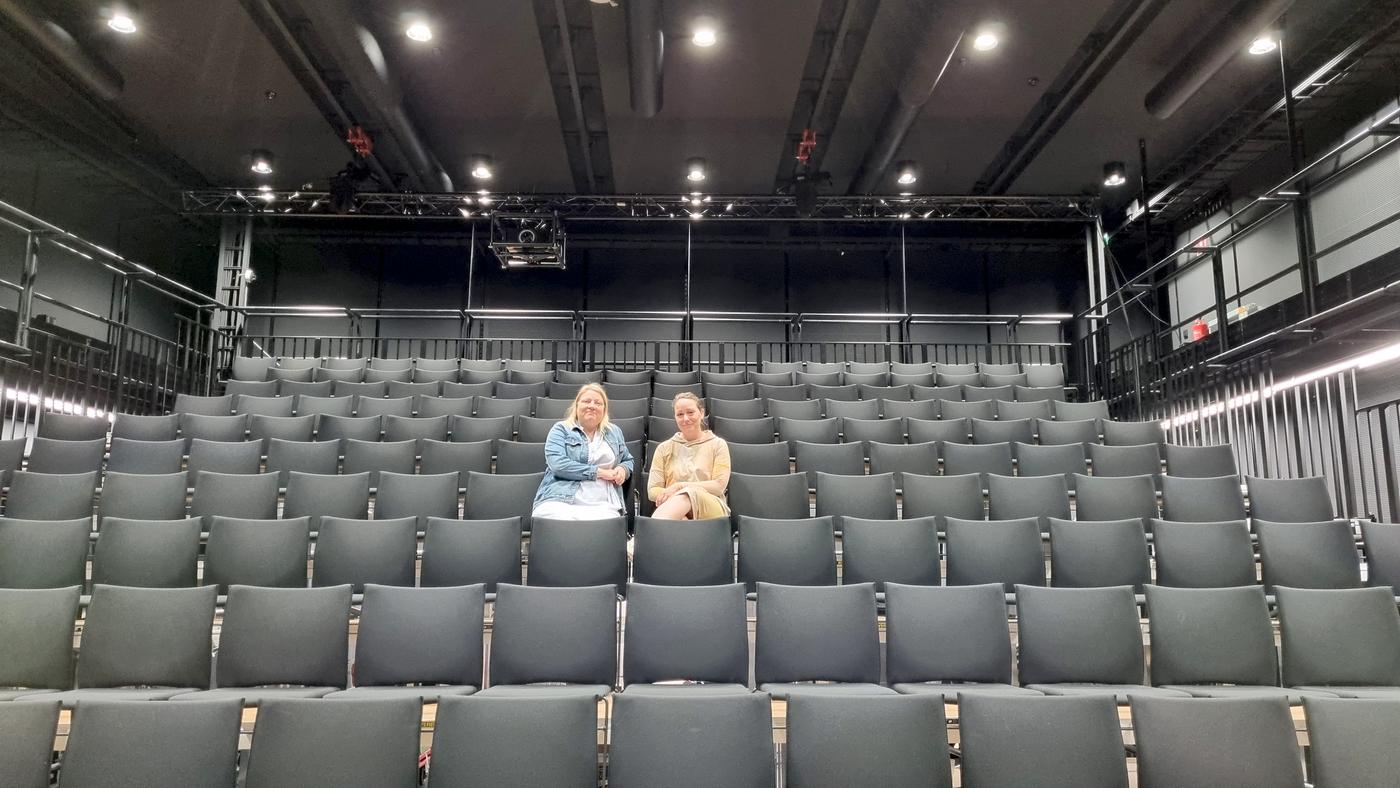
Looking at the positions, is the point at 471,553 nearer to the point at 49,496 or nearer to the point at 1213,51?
the point at 49,496

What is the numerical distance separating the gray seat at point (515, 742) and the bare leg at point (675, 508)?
5.23 feet

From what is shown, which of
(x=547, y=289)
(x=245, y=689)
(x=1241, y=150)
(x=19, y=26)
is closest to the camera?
(x=245, y=689)

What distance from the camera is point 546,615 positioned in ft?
10.5

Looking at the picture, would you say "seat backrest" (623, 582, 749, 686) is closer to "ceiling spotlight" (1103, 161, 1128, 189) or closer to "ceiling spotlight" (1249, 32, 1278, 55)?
"ceiling spotlight" (1249, 32, 1278, 55)

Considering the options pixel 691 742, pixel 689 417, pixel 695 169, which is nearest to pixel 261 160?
pixel 695 169

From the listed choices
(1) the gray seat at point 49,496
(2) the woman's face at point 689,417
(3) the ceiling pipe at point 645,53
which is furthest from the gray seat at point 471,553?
(3) the ceiling pipe at point 645,53

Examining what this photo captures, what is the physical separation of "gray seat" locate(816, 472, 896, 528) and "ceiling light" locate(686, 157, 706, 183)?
20.1 ft

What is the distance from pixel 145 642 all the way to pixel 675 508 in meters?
2.06

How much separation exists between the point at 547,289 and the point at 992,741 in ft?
32.9

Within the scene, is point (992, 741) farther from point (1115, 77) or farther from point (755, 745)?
point (1115, 77)

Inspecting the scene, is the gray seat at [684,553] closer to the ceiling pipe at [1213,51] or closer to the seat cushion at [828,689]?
the seat cushion at [828,689]

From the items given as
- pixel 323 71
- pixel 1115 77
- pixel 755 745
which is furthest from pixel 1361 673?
pixel 323 71

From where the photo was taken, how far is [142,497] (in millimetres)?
4391

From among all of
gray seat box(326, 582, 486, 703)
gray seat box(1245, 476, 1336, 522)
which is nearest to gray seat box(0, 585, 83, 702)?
gray seat box(326, 582, 486, 703)
